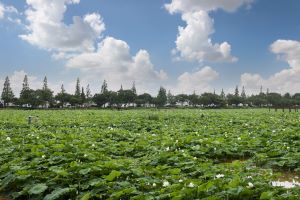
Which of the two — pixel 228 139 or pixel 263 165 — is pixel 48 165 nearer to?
pixel 263 165

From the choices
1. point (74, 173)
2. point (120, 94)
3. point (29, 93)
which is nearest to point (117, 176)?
point (74, 173)

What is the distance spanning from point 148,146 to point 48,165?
4.74 m

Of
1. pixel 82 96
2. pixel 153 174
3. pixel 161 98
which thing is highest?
pixel 82 96

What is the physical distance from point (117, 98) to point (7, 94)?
3776 cm

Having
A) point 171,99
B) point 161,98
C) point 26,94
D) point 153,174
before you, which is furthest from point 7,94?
point 153,174

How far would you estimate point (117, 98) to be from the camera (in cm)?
13238

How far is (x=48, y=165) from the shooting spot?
30.1 feet

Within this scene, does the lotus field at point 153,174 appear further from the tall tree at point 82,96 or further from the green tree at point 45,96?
the tall tree at point 82,96

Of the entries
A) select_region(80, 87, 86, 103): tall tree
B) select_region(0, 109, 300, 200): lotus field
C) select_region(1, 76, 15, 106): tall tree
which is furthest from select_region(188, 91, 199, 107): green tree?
select_region(0, 109, 300, 200): lotus field

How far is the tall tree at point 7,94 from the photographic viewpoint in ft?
376

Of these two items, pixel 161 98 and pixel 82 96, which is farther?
pixel 161 98

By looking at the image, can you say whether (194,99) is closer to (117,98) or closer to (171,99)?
(171,99)

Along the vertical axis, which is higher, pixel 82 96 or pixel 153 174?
pixel 82 96

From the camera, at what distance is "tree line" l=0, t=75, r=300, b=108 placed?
115 meters
